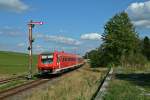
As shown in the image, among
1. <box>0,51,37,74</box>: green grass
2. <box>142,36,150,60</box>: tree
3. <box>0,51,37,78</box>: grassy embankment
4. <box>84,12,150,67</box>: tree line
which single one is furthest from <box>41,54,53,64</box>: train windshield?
<box>142,36,150,60</box>: tree

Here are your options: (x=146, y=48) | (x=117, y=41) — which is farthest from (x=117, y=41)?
(x=146, y=48)

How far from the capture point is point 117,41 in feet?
252

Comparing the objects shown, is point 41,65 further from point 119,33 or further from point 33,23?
point 119,33

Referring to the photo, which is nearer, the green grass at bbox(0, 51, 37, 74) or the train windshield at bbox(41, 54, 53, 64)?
the train windshield at bbox(41, 54, 53, 64)

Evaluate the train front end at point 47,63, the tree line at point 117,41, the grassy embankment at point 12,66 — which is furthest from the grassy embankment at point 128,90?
the tree line at point 117,41

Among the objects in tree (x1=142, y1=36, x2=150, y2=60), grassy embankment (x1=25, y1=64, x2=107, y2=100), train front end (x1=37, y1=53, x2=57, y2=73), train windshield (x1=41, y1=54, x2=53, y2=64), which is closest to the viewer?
grassy embankment (x1=25, y1=64, x2=107, y2=100)

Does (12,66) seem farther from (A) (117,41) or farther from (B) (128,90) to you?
(B) (128,90)

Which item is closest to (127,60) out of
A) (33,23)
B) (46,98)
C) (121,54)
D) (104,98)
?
(121,54)

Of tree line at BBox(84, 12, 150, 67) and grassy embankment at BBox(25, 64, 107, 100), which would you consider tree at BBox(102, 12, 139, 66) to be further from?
grassy embankment at BBox(25, 64, 107, 100)

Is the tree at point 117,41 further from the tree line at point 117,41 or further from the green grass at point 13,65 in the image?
the green grass at point 13,65

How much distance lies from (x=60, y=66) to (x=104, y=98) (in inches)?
1192

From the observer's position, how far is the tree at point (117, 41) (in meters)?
77.1

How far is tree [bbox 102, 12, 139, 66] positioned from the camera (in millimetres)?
77062

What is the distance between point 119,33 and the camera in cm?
7819
